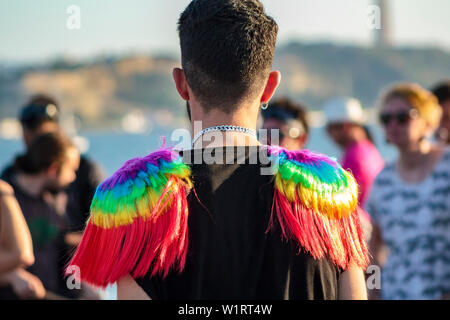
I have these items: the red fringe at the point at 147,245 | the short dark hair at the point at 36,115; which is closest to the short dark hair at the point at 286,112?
the short dark hair at the point at 36,115

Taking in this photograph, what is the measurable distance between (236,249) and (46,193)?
9.07 ft

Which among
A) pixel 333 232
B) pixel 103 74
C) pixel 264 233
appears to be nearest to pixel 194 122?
pixel 264 233

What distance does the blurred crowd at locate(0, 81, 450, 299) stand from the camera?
3578mm

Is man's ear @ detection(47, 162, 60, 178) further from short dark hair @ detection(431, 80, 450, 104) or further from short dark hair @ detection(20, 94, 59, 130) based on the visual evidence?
short dark hair @ detection(431, 80, 450, 104)

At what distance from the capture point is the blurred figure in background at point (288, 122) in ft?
13.1

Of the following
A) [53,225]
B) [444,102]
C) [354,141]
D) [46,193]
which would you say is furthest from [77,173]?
[444,102]

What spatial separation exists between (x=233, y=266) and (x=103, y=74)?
77264 mm

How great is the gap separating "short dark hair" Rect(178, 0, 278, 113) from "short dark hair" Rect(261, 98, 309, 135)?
96.3 inches

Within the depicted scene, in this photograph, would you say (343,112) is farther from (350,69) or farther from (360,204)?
(350,69)

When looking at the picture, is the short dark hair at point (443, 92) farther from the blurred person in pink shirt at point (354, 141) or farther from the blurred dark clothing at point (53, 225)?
the blurred dark clothing at point (53, 225)

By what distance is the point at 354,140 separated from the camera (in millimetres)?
5387

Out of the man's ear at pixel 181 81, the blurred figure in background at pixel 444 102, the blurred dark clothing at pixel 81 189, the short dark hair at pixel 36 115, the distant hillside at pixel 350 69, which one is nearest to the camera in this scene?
the man's ear at pixel 181 81
